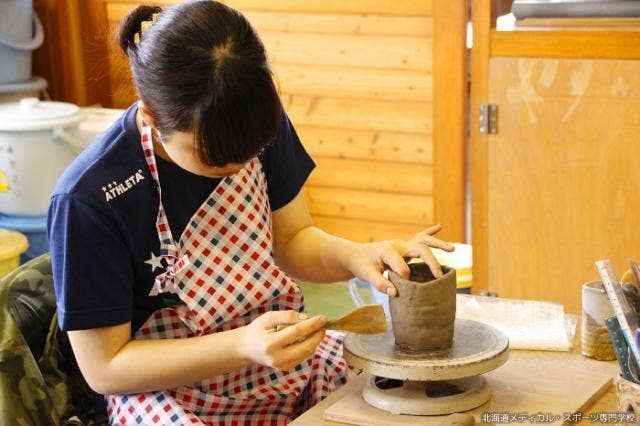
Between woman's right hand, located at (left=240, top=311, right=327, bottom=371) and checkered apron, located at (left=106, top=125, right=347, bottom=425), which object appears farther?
checkered apron, located at (left=106, top=125, right=347, bottom=425)

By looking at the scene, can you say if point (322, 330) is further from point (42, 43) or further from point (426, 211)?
point (42, 43)

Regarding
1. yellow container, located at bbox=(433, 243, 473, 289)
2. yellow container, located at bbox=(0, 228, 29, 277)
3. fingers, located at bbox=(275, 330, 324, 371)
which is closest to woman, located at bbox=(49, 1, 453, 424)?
fingers, located at bbox=(275, 330, 324, 371)

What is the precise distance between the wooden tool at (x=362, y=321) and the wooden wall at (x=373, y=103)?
2115 mm

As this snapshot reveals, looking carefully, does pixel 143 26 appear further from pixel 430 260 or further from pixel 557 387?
pixel 557 387

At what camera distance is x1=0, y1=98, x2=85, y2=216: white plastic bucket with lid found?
133 inches

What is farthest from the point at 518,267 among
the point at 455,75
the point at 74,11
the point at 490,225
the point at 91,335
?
the point at 74,11

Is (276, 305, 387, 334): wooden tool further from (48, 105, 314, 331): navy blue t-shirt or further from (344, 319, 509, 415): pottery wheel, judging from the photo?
(48, 105, 314, 331): navy blue t-shirt

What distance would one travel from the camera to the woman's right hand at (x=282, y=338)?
4.66ft

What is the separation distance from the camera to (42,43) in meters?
4.27

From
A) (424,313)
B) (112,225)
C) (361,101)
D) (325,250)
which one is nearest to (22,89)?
(361,101)

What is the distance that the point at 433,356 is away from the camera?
4.69 ft

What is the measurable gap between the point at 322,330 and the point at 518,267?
57.5 inches

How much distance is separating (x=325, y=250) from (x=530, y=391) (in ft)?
1.56

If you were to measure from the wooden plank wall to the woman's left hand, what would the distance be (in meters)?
1.99
